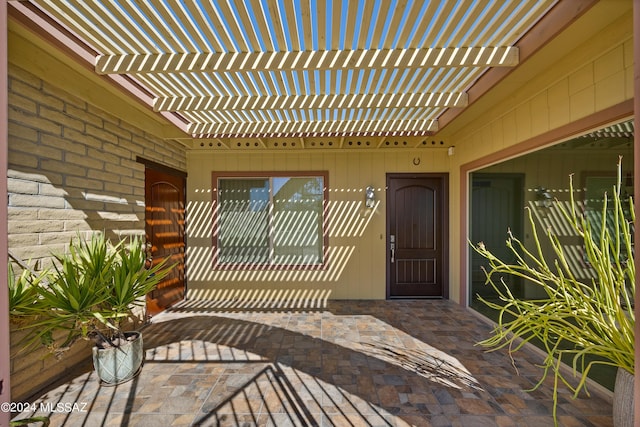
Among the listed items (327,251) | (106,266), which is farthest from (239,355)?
(327,251)

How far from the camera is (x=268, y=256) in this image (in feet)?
15.6

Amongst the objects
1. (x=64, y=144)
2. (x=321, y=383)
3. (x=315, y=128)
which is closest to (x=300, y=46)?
(x=315, y=128)

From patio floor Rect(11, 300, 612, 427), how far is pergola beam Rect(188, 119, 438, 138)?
104 inches

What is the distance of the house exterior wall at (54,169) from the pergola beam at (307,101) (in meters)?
0.69

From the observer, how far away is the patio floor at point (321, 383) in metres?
1.90

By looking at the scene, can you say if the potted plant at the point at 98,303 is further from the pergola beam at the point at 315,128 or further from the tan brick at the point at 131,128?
the pergola beam at the point at 315,128

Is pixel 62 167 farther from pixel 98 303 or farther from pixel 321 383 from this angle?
pixel 321 383

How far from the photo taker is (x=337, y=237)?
470cm

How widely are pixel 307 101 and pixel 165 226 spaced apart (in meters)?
2.83

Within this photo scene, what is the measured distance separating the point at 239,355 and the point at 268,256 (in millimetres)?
2140

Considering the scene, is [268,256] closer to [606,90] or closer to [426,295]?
[426,295]

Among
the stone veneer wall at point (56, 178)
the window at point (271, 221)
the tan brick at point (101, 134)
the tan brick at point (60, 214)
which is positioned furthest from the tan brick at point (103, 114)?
the window at point (271, 221)

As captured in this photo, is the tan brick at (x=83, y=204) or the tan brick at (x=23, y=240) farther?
the tan brick at (x=83, y=204)

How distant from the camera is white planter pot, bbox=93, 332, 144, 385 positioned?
2.22 metres
